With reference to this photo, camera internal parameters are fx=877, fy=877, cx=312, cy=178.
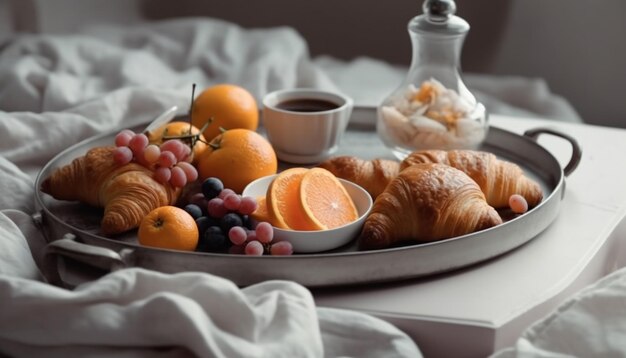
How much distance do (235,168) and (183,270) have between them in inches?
8.6

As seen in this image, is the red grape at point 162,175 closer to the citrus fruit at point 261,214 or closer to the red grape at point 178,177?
the red grape at point 178,177

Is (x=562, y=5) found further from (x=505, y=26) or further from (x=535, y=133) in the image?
(x=535, y=133)

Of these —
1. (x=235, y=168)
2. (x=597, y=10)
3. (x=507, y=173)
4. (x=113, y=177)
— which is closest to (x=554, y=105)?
(x=597, y=10)

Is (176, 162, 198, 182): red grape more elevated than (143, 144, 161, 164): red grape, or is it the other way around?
(143, 144, 161, 164): red grape

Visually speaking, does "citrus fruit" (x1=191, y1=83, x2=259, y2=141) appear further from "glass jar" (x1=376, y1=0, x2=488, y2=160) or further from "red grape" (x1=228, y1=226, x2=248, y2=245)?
"red grape" (x1=228, y1=226, x2=248, y2=245)

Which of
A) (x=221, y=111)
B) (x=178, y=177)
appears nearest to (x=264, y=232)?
(x=178, y=177)

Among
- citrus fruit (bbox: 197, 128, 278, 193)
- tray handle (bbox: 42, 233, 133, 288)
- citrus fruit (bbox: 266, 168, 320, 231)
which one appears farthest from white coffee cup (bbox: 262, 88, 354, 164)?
tray handle (bbox: 42, 233, 133, 288)

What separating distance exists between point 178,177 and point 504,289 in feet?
1.24

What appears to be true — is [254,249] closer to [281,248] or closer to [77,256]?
[281,248]

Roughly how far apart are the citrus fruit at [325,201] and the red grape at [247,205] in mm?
51

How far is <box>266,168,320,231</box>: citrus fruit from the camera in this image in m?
0.91

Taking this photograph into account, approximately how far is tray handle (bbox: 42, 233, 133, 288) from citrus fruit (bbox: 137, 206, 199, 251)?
4cm

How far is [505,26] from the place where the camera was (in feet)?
7.22

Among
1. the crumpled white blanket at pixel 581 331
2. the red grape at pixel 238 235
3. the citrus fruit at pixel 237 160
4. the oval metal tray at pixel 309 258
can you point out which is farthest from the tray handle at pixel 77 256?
the crumpled white blanket at pixel 581 331
